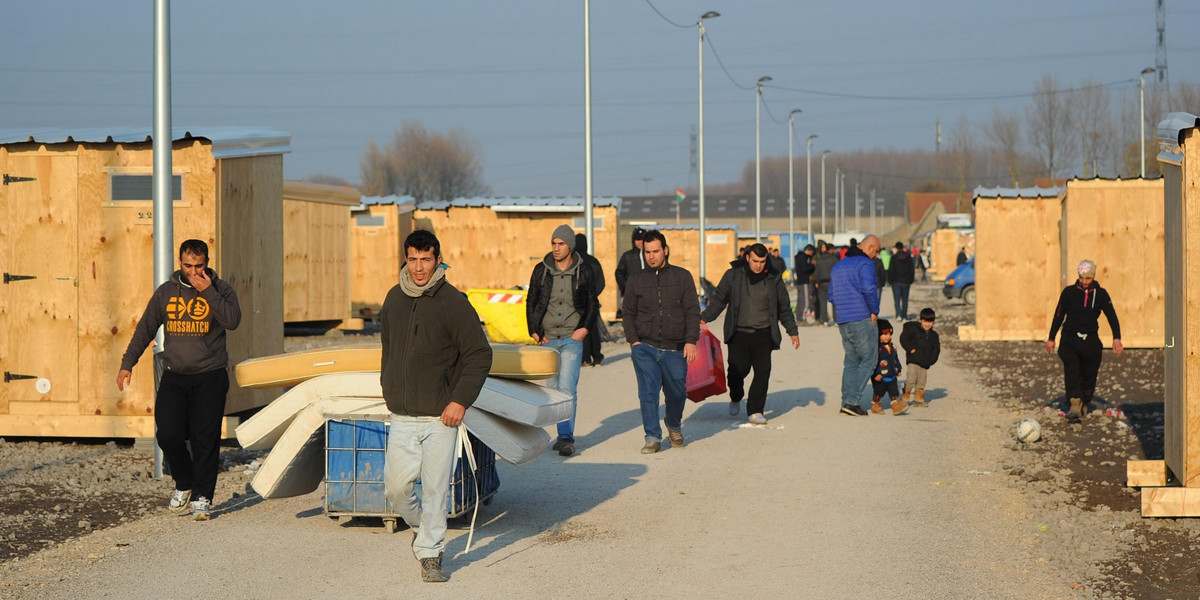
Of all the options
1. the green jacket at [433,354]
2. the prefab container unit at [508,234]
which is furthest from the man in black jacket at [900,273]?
the green jacket at [433,354]

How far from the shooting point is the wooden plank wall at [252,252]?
12039 mm

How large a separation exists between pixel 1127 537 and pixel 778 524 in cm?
219

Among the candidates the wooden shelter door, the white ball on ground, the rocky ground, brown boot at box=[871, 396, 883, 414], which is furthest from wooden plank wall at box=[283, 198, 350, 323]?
the white ball on ground

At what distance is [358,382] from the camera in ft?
26.7

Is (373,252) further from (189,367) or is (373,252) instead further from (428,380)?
(428,380)

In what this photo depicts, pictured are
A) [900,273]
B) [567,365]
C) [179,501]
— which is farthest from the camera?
[900,273]

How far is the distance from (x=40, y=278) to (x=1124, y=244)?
17260mm

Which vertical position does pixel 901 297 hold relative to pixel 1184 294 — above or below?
below

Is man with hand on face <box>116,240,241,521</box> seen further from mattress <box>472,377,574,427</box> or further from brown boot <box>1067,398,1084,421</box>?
brown boot <box>1067,398,1084,421</box>

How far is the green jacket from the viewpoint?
6863mm

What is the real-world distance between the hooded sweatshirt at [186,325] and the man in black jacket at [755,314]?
18.7 ft

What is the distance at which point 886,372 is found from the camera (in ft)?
46.5

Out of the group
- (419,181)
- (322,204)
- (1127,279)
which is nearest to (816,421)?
(1127,279)

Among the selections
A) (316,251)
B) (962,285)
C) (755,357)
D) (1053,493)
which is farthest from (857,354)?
(962,285)
